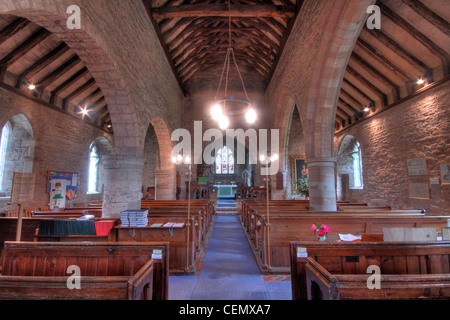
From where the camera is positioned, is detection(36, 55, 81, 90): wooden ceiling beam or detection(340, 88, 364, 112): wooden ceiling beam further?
detection(340, 88, 364, 112): wooden ceiling beam

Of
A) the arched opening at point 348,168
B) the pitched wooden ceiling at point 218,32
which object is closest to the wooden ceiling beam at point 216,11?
the pitched wooden ceiling at point 218,32

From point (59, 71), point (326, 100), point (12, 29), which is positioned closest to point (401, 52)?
point (326, 100)

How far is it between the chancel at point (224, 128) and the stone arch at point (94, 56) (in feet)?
0.09

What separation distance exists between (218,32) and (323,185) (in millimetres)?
7662

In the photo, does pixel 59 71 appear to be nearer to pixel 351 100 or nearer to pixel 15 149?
pixel 15 149

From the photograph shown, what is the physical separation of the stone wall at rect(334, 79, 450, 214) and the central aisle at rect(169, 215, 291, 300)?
478 cm

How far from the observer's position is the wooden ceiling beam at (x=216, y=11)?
6.24 metres

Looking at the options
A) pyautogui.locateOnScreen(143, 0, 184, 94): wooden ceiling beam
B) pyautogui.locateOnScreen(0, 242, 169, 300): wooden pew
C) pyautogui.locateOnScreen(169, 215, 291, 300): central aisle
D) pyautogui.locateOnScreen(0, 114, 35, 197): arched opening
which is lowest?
pyautogui.locateOnScreen(169, 215, 291, 300): central aisle

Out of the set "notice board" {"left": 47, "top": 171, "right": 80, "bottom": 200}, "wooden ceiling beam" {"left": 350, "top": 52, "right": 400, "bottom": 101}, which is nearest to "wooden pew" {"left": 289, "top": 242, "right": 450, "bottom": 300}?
"wooden ceiling beam" {"left": 350, "top": 52, "right": 400, "bottom": 101}

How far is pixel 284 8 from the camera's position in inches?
258

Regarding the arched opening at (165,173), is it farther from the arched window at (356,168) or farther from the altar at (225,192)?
the arched window at (356,168)

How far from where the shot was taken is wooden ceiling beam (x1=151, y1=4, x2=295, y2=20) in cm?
624

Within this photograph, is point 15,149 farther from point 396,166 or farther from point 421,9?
point 396,166

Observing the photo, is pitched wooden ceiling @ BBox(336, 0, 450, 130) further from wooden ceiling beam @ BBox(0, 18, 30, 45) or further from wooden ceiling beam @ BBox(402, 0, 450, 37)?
wooden ceiling beam @ BBox(0, 18, 30, 45)
